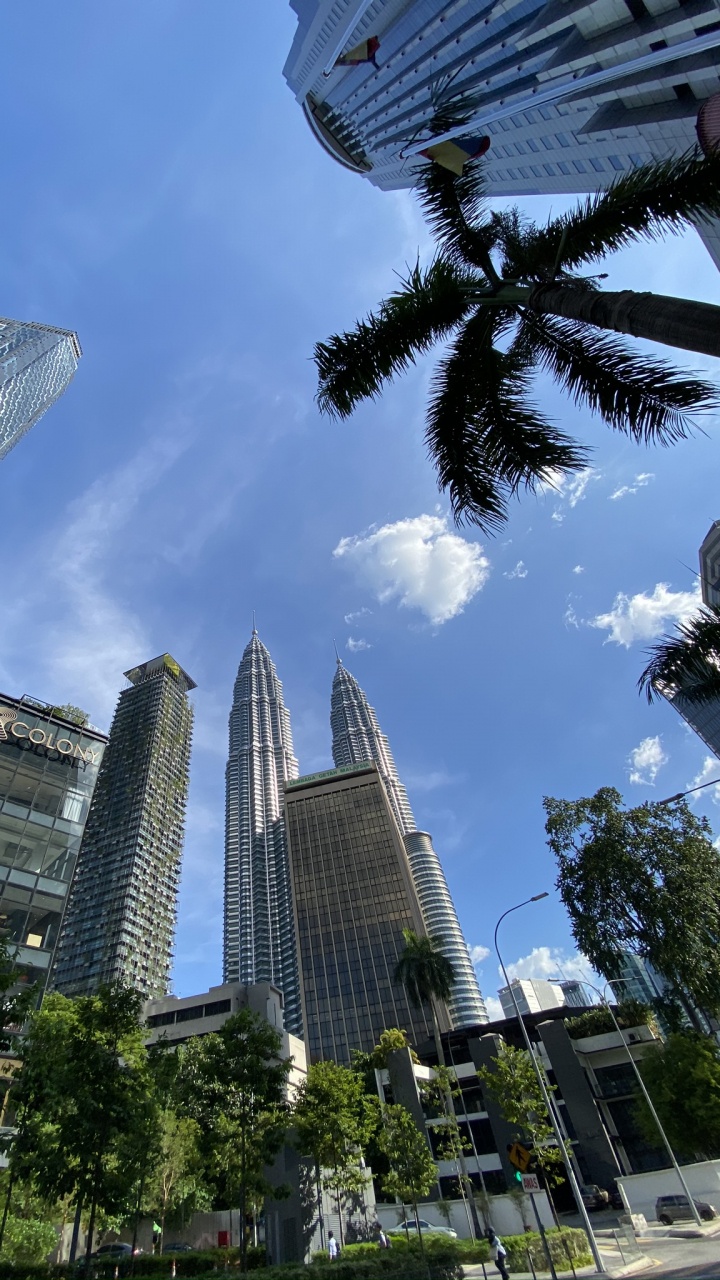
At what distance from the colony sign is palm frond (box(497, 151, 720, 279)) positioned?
45072 millimetres

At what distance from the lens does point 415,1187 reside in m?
30.0

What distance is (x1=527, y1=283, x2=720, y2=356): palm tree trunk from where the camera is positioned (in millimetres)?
6324

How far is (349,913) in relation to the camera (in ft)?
373

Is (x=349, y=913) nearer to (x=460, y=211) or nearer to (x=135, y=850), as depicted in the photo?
(x=135, y=850)

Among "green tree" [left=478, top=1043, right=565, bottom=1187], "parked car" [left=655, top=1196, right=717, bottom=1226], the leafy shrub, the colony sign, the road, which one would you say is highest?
the colony sign

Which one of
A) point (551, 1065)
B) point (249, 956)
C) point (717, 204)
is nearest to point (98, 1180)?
point (717, 204)

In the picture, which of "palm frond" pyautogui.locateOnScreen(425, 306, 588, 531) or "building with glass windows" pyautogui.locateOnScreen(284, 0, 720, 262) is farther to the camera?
"building with glass windows" pyautogui.locateOnScreen(284, 0, 720, 262)

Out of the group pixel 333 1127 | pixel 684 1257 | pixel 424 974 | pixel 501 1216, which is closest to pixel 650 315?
pixel 684 1257

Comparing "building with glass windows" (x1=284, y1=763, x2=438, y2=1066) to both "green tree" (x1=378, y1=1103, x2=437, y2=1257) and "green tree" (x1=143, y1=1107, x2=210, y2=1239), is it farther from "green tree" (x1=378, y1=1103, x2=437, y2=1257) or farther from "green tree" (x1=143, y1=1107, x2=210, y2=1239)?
"green tree" (x1=378, y1=1103, x2=437, y2=1257)

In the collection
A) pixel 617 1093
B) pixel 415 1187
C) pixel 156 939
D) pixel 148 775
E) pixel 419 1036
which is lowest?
pixel 415 1187

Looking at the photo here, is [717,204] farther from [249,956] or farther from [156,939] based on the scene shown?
[249,956]

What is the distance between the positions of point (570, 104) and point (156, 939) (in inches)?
5537

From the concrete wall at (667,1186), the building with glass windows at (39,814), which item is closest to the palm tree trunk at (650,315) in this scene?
the building with glass windows at (39,814)

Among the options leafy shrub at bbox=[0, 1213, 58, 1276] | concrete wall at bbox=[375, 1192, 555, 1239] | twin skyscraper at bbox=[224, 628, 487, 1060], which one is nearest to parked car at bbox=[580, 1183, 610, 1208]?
concrete wall at bbox=[375, 1192, 555, 1239]
